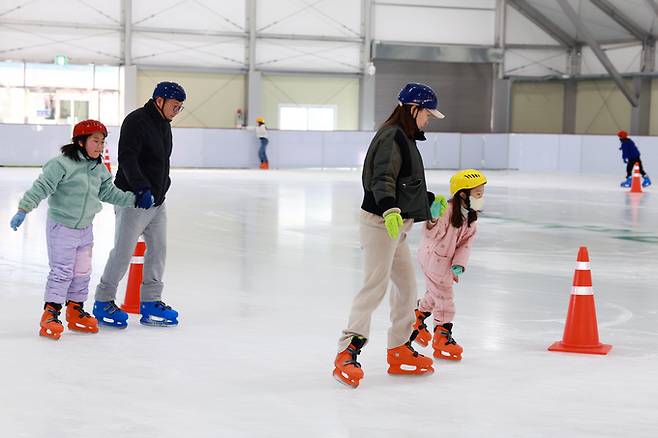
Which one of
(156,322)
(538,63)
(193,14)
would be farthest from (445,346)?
(538,63)

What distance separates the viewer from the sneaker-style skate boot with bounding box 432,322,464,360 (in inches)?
240

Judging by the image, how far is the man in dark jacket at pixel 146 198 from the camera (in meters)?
6.75

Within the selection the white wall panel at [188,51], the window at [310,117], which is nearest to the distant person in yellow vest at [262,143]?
the white wall panel at [188,51]

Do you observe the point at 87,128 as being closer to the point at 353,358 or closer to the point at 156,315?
the point at 156,315

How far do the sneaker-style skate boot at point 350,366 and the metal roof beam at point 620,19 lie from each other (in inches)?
1426

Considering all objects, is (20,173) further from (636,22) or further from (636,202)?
(636,22)

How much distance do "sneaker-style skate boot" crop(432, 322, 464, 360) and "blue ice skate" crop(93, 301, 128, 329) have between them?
208 centimetres

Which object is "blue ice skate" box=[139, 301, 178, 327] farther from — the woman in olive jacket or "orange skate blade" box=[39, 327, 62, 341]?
the woman in olive jacket

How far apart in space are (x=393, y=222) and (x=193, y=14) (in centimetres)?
3592

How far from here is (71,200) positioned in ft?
21.7

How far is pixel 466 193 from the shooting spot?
6152 millimetres

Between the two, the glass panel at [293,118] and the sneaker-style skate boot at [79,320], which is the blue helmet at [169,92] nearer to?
the sneaker-style skate boot at [79,320]

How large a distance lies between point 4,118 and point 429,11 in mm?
16692

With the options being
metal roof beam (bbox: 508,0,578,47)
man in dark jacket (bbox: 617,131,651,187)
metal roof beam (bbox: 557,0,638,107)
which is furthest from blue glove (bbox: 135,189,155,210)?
metal roof beam (bbox: 508,0,578,47)
